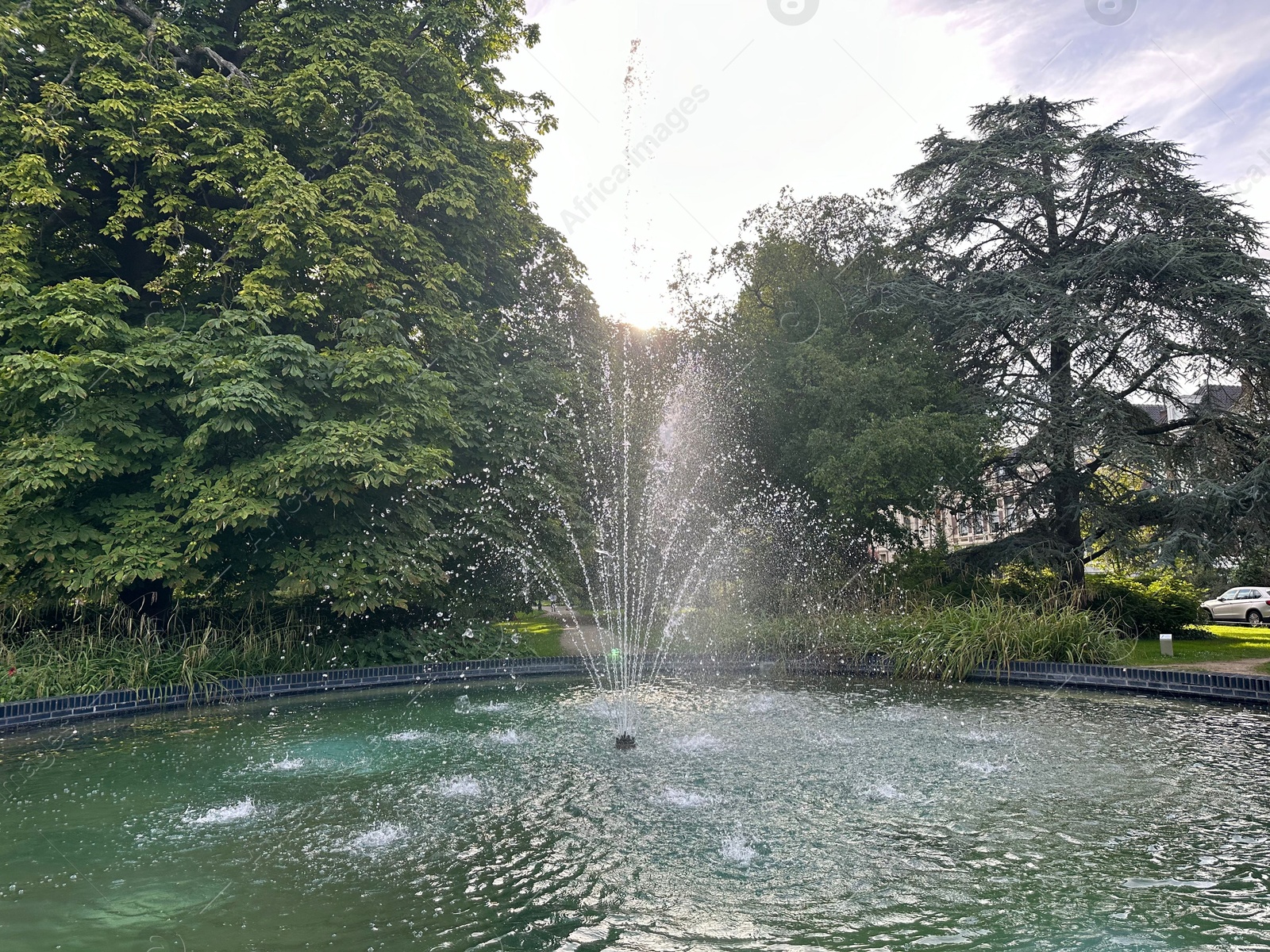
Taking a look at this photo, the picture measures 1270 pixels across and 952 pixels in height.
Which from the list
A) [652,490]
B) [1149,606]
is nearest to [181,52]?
[652,490]

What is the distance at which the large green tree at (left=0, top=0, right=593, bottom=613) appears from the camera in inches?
468

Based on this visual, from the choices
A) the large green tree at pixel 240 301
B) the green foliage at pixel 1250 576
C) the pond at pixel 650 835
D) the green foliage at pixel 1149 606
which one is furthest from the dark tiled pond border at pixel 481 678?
the green foliage at pixel 1250 576

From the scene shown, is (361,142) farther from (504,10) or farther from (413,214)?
(504,10)

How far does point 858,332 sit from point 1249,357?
8.89 metres

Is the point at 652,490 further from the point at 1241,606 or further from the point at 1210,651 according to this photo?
the point at 1241,606

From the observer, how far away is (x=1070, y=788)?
22.5 ft

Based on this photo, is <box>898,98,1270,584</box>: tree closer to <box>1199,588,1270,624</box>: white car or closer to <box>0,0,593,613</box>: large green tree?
<box>1199,588,1270,624</box>: white car

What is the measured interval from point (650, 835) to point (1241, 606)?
29.3m

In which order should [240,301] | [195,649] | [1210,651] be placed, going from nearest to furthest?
[195,649] → [240,301] → [1210,651]

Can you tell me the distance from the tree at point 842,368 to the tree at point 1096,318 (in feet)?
4.39

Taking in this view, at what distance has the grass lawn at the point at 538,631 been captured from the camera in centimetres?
1756

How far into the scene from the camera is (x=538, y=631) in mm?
22641

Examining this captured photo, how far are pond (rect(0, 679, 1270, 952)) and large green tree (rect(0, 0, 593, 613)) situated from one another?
3768 mm

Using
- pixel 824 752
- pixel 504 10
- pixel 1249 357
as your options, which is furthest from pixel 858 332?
pixel 824 752
